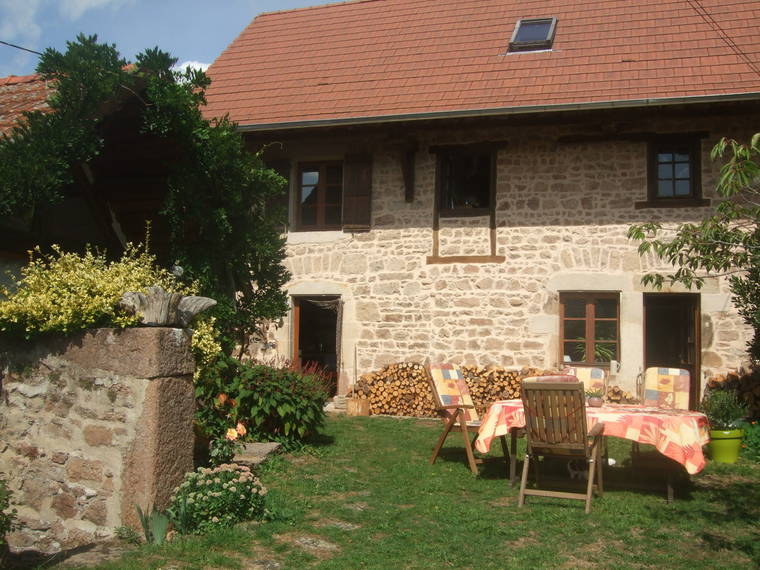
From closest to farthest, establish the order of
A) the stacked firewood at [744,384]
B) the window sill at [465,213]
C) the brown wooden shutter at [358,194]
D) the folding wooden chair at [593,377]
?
the folding wooden chair at [593,377]
the stacked firewood at [744,384]
the window sill at [465,213]
the brown wooden shutter at [358,194]

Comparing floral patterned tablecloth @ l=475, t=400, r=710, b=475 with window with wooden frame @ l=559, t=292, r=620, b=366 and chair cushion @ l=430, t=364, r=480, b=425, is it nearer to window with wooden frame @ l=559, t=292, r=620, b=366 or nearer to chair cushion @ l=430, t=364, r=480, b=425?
chair cushion @ l=430, t=364, r=480, b=425

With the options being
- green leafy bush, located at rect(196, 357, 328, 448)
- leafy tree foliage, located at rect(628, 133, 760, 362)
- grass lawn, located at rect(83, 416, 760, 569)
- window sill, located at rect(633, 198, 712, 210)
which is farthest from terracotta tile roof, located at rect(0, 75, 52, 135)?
window sill, located at rect(633, 198, 712, 210)

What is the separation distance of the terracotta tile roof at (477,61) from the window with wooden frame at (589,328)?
2.58 m

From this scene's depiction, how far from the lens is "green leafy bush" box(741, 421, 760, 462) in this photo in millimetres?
7578

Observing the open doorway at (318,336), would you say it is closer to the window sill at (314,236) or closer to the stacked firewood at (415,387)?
the window sill at (314,236)

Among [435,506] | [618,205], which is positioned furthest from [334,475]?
[618,205]

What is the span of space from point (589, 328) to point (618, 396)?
967 mm

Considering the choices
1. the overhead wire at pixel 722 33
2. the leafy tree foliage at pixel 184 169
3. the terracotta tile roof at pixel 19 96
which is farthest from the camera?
the overhead wire at pixel 722 33

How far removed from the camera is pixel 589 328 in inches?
402

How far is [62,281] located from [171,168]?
6.26ft

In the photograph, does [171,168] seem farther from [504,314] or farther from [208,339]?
[504,314]

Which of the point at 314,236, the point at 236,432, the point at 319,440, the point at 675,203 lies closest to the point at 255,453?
the point at 236,432

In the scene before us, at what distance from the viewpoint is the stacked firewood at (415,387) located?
404 inches

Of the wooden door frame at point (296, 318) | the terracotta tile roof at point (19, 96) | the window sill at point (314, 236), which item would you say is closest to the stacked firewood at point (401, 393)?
the wooden door frame at point (296, 318)
